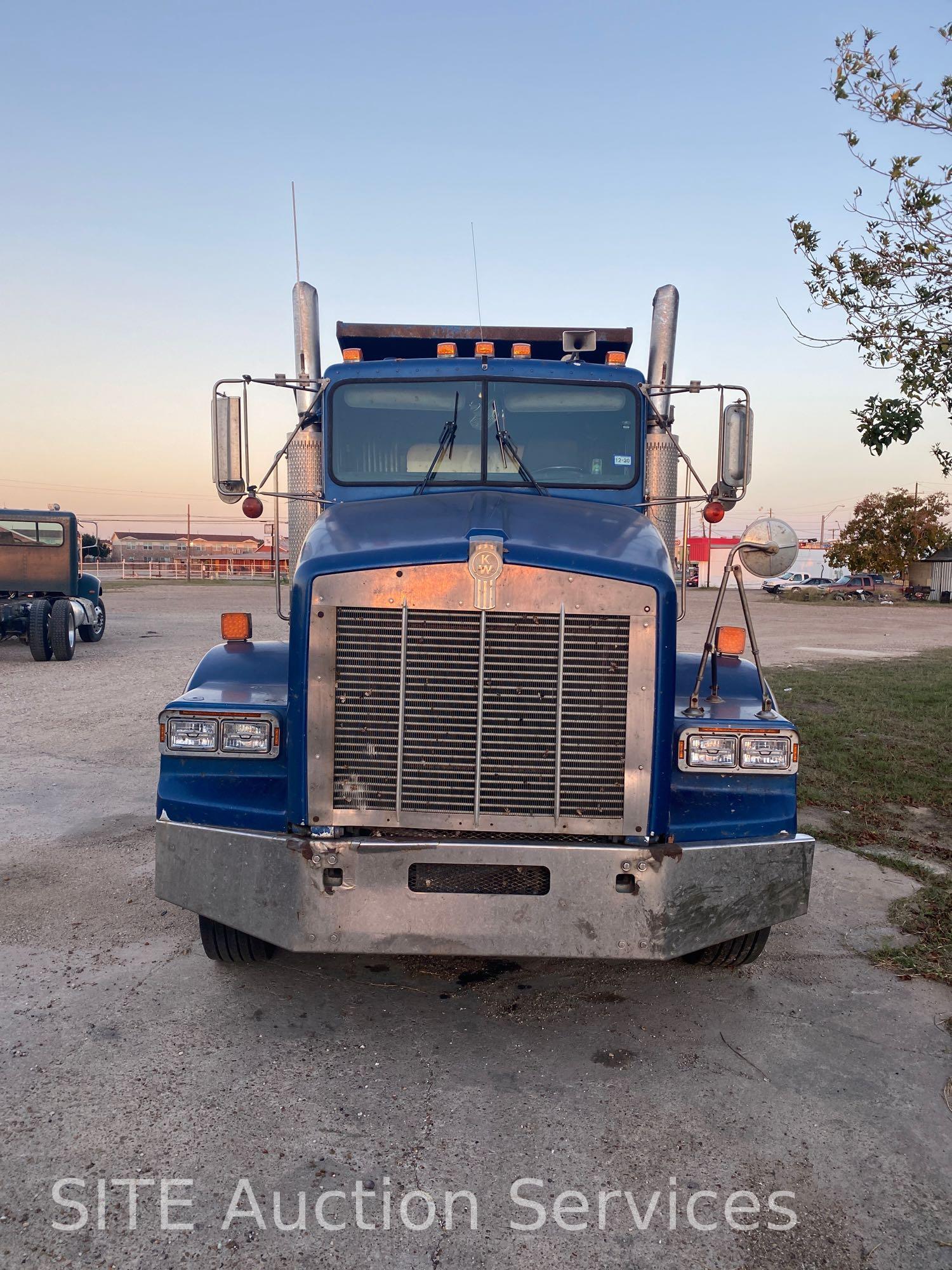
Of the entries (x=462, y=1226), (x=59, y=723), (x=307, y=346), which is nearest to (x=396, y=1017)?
(x=462, y=1226)

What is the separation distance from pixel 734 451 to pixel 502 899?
300cm

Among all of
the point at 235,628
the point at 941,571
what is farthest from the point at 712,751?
the point at 941,571

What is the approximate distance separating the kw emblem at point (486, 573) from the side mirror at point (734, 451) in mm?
2263

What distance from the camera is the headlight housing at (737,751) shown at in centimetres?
351

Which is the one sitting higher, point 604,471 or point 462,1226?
point 604,471

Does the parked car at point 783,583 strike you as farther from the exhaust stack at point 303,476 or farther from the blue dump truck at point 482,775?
the blue dump truck at point 482,775

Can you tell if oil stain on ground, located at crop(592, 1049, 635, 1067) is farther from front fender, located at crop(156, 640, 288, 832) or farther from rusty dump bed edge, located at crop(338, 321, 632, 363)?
rusty dump bed edge, located at crop(338, 321, 632, 363)

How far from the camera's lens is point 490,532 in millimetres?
3352

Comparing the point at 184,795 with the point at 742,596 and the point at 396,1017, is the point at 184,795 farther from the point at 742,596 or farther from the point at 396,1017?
the point at 742,596

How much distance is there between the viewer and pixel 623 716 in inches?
128

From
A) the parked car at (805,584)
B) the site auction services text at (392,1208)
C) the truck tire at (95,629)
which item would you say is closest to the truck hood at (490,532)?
the site auction services text at (392,1208)

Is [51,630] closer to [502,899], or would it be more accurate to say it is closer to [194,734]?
[194,734]

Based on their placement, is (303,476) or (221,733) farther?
(303,476)

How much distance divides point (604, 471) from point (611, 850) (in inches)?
90.1
